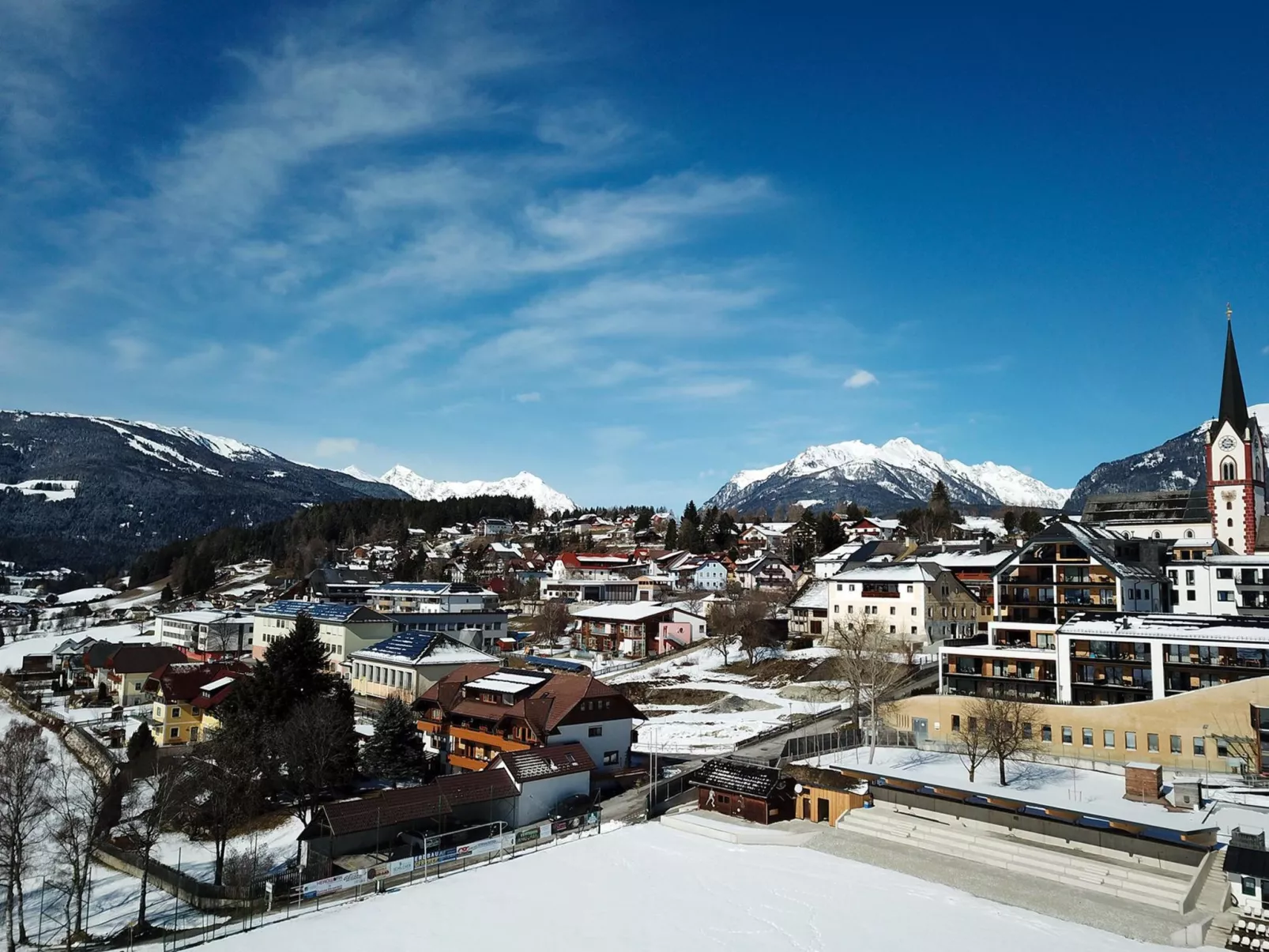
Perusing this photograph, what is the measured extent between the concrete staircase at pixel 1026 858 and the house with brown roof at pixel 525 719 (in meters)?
13.6

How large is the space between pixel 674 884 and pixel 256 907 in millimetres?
13327

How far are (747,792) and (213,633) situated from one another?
7141cm

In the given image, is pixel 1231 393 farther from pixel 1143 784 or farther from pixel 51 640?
pixel 51 640

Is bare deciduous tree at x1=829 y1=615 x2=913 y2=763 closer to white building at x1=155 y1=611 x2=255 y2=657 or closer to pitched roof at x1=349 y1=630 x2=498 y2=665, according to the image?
pitched roof at x1=349 y1=630 x2=498 y2=665

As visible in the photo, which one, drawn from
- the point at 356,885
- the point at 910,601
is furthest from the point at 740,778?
the point at 910,601

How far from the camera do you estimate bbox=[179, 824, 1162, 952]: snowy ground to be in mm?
21500

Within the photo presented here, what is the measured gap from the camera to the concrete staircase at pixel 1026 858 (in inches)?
901

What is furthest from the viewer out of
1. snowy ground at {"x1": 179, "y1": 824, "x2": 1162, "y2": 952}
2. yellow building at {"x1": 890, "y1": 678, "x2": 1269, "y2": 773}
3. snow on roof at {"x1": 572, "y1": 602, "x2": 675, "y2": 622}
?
snow on roof at {"x1": 572, "y1": 602, "x2": 675, "y2": 622}

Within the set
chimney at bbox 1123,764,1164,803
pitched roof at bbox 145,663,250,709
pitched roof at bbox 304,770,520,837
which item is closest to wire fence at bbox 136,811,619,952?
pitched roof at bbox 304,770,520,837

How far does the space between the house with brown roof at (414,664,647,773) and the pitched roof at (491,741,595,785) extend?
3.92ft

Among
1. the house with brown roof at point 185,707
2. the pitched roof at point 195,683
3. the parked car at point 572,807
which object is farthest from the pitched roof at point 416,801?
the pitched roof at point 195,683

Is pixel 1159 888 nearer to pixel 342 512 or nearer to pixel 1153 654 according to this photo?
pixel 1153 654

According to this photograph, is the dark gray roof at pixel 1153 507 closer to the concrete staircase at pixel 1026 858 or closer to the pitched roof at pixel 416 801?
the concrete staircase at pixel 1026 858

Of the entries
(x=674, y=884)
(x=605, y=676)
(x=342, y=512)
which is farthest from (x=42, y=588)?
(x=674, y=884)
